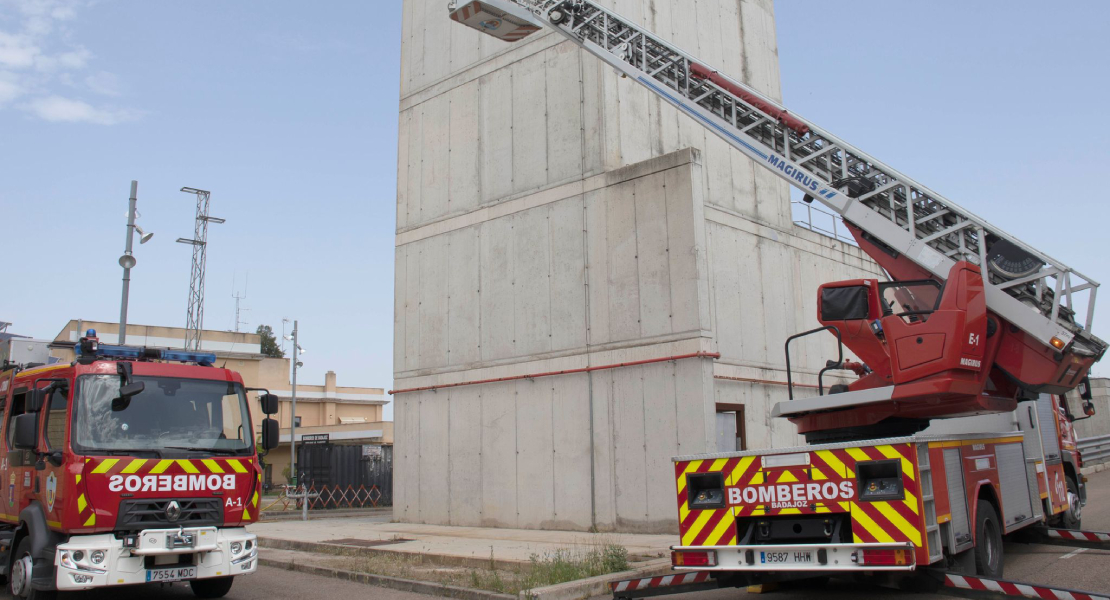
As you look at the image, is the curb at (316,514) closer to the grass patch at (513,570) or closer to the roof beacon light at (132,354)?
the grass patch at (513,570)

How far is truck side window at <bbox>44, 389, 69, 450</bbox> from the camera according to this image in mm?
8969

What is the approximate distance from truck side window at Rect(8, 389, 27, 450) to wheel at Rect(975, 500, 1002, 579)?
10650mm

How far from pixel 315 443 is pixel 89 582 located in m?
25.8

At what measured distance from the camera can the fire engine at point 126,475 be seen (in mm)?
8594

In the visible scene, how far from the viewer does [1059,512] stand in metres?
12.2

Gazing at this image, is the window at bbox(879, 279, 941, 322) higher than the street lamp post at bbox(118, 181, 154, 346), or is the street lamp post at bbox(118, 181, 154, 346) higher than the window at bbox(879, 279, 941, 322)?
the street lamp post at bbox(118, 181, 154, 346)

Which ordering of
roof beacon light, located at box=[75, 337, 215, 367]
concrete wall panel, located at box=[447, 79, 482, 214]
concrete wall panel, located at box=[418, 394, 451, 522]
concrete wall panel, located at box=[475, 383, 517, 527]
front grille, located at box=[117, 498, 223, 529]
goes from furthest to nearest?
1. concrete wall panel, located at box=[447, 79, 482, 214]
2. concrete wall panel, located at box=[418, 394, 451, 522]
3. concrete wall panel, located at box=[475, 383, 517, 527]
4. roof beacon light, located at box=[75, 337, 215, 367]
5. front grille, located at box=[117, 498, 223, 529]

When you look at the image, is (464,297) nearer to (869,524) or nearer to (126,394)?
(126,394)

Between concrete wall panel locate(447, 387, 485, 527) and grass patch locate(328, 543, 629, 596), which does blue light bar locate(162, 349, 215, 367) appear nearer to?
grass patch locate(328, 543, 629, 596)

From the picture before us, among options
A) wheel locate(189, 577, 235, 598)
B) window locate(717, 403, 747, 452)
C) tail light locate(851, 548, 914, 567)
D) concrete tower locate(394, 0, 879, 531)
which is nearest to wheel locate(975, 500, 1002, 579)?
tail light locate(851, 548, 914, 567)

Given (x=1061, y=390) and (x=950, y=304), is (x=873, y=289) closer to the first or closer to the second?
(x=950, y=304)

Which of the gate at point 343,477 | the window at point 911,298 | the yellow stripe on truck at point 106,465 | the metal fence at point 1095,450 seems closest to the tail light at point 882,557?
the window at point 911,298

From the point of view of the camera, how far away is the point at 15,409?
404 inches

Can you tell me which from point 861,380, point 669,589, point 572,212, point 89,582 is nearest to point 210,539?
point 89,582
